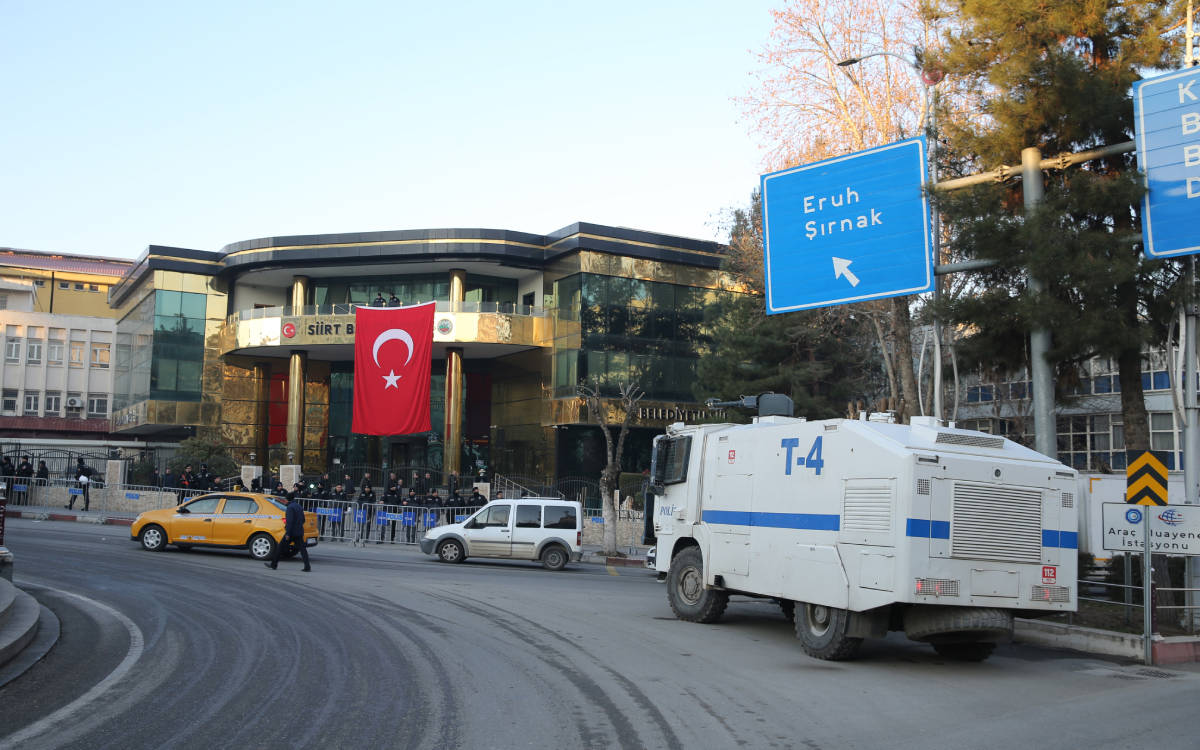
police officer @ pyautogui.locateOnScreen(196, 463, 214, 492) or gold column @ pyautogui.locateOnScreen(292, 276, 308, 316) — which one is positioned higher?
gold column @ pyautogui.locateOnScreen(292, 276, 308, 316)

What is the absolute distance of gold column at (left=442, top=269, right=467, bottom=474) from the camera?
4612 centimetres

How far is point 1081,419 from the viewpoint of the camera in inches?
1656

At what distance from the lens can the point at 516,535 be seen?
23812 mm

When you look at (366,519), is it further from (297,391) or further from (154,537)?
(297,391)

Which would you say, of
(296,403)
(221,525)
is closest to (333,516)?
(221,525)

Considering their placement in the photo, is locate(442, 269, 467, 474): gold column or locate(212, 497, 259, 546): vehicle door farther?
locate(442, 269, 467, 474): gold column

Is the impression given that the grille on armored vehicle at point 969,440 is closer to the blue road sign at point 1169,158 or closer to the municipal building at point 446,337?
the blue road sign at point 1169,158

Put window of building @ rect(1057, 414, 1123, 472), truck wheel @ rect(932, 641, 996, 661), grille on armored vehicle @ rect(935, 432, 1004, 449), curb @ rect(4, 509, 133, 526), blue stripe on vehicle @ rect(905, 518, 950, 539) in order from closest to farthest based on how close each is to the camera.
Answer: blue stripe on vehicle @ rect(905, 518, 950, 539) < grille on armored vehicle @ rect(935, 432, 1004, 449) < truck wheel @ rect(932, 641, 996, 661) < curb @ rect(4, 509, 133, 526) < window of building @ rect(1057, 414, 1123, 472)

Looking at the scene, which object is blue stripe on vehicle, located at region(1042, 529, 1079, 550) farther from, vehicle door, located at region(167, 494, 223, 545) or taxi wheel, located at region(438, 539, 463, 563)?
vehicle door, located at region(167, 494, 223, 545)

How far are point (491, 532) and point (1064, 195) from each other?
1474cm

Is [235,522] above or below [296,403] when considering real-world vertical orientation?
below

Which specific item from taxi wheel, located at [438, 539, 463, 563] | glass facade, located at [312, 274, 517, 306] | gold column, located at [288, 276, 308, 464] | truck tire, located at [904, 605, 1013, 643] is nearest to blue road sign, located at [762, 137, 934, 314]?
truck tire, located at [904, 605, 1013, 643]

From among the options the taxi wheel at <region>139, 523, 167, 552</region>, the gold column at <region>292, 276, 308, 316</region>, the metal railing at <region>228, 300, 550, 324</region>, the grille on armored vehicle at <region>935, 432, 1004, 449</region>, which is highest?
the gold column at <region>292, 276, 308, 316</region>

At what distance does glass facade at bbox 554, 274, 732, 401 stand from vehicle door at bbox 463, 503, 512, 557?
821 inches
